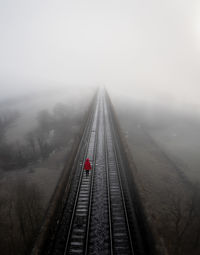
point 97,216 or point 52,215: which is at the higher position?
point 52,215

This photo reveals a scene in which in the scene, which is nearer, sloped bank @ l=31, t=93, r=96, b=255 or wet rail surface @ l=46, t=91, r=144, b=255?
sloped bank @ l=31, t=93, r=96, b=255

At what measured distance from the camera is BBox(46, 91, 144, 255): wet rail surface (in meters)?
9.15

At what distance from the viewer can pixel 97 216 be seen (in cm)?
1115

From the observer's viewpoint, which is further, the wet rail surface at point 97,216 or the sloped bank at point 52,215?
the wet rail surface at point 97,216

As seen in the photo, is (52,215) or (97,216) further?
(97,216)

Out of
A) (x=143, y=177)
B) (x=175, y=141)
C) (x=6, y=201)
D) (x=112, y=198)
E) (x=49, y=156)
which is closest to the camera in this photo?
(x=112, y=198)

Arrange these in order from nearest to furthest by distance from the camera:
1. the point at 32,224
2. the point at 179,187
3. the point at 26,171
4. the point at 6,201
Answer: the point at 32,224
the point at 6,201
the point at 179,187
the point at 26,171

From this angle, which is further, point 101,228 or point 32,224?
point 32,224

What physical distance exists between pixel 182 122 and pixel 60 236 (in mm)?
40375

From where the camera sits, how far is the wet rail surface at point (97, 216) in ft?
30.0

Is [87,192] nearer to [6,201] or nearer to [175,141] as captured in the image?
[6,201]

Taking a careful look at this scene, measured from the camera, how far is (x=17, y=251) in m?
10.2

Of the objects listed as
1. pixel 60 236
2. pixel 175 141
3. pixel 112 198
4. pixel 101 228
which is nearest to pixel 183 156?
pixel 175 141

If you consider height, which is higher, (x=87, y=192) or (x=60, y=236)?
(x=87, y=192)
